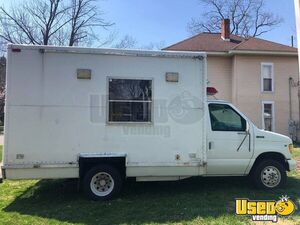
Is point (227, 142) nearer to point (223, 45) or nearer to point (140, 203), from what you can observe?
point (140, 203)

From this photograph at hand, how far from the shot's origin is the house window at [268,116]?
2162cm

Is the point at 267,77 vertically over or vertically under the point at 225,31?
under

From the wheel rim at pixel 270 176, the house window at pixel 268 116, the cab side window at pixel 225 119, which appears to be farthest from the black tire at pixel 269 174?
the house window at pixel 268 116

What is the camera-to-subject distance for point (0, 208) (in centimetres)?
680

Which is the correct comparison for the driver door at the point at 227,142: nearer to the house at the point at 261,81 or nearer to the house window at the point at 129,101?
the house window at the point at 129,101

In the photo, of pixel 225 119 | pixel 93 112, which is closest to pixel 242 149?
pixel 225 119

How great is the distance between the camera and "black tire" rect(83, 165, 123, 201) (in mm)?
7127

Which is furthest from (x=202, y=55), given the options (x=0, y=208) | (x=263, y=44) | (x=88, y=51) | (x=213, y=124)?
(x=263, y=44)

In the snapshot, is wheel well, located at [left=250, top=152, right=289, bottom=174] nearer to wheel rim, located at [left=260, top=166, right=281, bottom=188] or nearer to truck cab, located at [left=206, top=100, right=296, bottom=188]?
truck cab, located at [left=206, top=100, right=296, bottom=188]

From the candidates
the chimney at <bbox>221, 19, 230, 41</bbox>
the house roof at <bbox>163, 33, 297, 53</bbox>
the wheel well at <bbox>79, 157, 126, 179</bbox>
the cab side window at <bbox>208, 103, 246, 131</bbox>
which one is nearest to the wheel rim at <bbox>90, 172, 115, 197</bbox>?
the wheel well at <bbox>79, 157, 126, 179</bbox>

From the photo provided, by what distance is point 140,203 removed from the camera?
23.1ft

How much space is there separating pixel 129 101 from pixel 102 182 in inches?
70.7

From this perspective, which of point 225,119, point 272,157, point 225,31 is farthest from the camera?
point 225,31

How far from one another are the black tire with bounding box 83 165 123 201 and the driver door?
6.80ft
